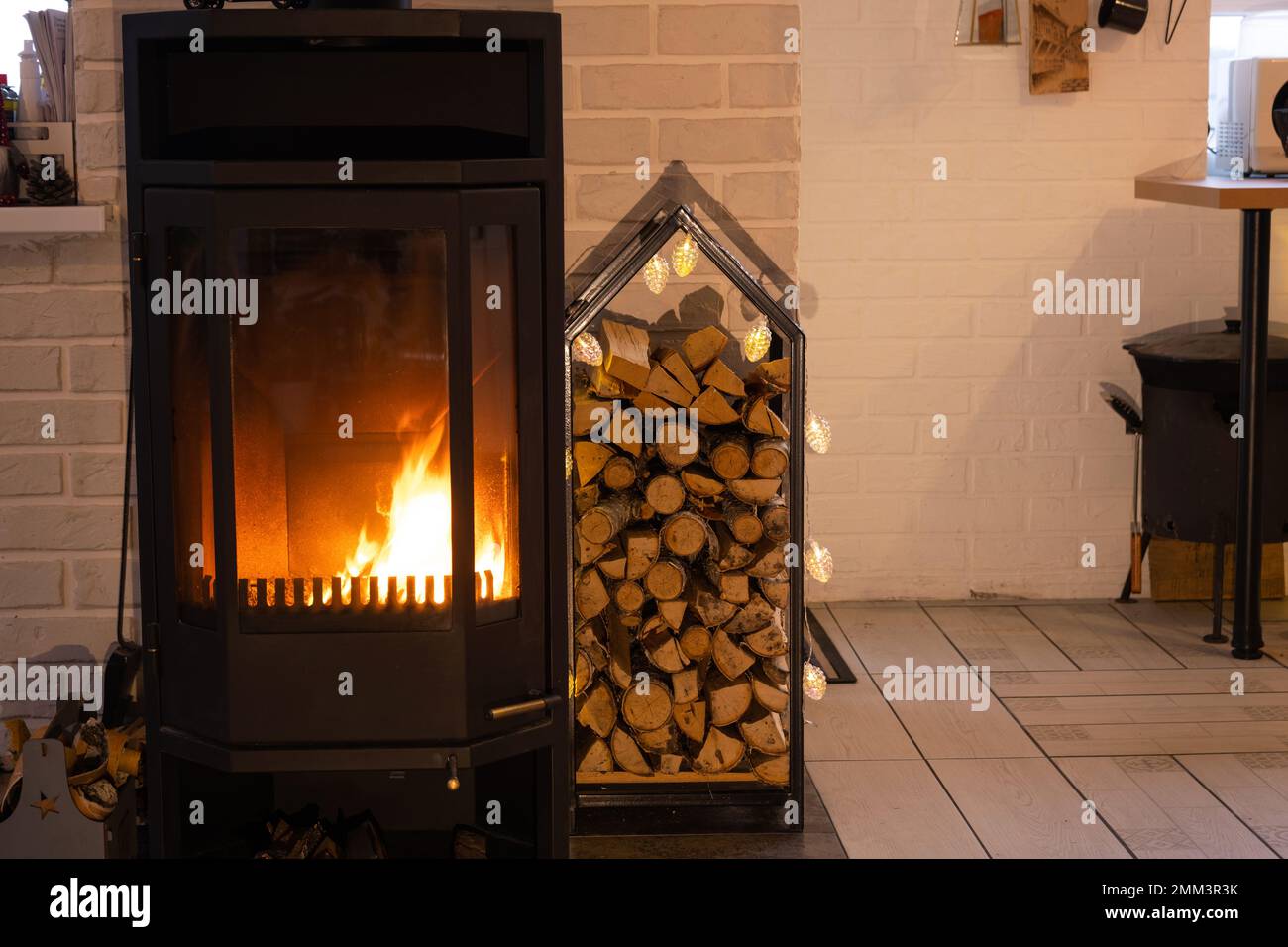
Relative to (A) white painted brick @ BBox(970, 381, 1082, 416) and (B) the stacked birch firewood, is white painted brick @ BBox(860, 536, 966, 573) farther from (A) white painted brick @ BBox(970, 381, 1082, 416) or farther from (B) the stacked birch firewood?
(B) the stacked birch firewood

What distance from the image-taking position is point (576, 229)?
2.63 meters

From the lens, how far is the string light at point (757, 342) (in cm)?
272

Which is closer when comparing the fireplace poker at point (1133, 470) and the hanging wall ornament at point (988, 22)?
the hanging wall ornament at point (988, 22)

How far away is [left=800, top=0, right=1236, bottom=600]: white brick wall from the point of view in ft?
13.1

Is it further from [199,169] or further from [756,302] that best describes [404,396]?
[756,302]

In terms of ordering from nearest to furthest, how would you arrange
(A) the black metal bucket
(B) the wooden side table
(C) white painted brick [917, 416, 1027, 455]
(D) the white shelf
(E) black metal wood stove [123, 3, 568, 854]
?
(E) black metal wood stove [123, 3, 568, 854] < (D) the white shelf < (B) the wooden side table < (A) the black metal bucket < (C) white painted brick [917, 416, 1027, 455]

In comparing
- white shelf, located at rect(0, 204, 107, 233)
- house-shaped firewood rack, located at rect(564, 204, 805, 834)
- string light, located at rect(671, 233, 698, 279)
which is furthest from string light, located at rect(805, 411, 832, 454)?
white shelf, located at rect(0, 204, 107, 233)

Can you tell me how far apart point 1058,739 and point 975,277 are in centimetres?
137

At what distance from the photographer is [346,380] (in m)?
2.12

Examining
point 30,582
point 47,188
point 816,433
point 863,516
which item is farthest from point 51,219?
point 863,516

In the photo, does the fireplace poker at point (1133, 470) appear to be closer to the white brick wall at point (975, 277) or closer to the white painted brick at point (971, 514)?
the white brick wall at point (975, 277)

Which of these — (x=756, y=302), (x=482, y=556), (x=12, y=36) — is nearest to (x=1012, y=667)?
(x=756, y=302)

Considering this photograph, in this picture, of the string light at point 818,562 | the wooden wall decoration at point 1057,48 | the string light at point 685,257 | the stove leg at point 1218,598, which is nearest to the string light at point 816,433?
the string light at point 818,562

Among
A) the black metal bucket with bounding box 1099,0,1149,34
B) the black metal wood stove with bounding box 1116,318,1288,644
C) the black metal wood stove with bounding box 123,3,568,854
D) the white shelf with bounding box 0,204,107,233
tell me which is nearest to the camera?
the black metal wood stove with bounding box 123,3,568,854
